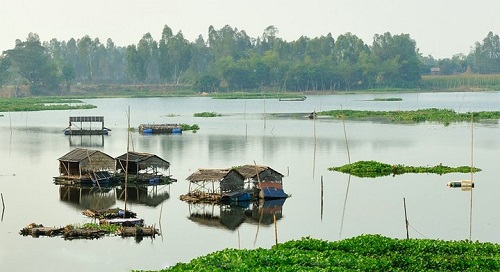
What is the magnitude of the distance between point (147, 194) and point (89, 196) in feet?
10.1

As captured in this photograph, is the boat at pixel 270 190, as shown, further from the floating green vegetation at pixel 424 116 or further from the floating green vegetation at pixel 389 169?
the floating green vegetation at pixel 424 116

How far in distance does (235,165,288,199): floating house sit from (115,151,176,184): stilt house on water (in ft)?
23.7

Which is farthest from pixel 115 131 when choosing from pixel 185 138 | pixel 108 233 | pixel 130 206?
pixel 108 233

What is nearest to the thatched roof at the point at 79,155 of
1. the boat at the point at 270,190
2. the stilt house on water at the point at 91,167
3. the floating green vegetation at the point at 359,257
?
the stilt house on water at the point at 91,167

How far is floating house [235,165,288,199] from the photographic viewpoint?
42094 millimetres

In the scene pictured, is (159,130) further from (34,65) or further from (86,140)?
(34,65)

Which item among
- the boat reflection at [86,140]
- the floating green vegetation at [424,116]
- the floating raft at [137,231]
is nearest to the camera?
the floating raft at [137,231]

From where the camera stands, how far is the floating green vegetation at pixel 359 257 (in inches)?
936

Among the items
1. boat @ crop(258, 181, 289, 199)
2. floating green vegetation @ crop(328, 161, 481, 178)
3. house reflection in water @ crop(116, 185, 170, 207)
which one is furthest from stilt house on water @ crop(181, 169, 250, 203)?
floating green vegetation @ crop(328, 161, 481, 178)

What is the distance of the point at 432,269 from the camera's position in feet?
81.7

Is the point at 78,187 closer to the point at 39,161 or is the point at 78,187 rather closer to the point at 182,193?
the point at 182,193

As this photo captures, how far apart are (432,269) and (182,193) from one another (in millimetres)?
22049

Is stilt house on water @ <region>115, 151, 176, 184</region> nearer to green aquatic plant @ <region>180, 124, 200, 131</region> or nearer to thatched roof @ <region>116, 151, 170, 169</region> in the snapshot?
thatched roof @ <region>116, 151, 170, 169</region>

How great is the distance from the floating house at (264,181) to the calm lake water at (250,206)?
41.1 inches
